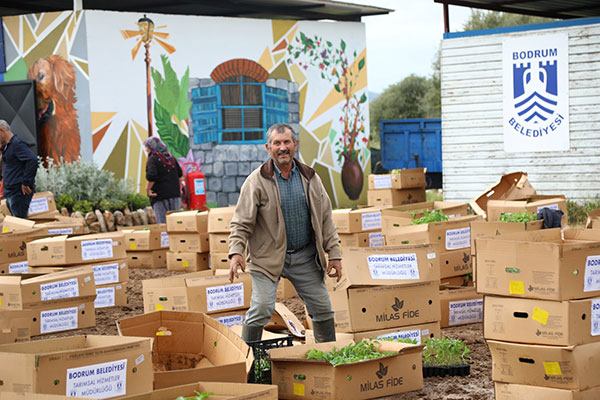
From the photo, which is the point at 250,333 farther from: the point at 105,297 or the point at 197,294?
the point at 105,297

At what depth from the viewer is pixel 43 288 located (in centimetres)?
758

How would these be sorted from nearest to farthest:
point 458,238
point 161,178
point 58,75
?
point 458,238 → point 161,178 → point 58,75

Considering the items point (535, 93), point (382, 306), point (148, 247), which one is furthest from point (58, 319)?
point (535, 93)

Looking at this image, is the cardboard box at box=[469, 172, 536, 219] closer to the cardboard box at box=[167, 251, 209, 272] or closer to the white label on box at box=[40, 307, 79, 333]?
the cardboard box at box=[167, 251, 209, 272]

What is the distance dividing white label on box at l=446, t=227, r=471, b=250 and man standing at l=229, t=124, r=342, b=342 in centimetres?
273

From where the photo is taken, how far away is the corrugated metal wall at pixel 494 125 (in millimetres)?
15094

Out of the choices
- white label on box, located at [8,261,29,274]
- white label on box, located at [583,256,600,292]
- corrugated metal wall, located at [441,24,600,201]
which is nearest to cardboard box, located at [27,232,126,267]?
white label on box, located at [8,261,29,274]

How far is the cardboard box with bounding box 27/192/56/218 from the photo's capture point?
1177 cm

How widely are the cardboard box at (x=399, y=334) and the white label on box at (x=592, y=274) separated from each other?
1556 millimetres

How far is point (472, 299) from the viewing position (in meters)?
7.52

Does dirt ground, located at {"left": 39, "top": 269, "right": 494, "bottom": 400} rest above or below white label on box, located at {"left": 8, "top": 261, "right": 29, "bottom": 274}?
below

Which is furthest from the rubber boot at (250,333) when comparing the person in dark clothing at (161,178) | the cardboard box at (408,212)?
Result: the person in dark clothing at (161,178)

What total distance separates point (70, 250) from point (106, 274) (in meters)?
0.49

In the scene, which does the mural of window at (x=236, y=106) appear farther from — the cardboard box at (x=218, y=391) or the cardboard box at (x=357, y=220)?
the cardboard box at (x=218, y=391)
